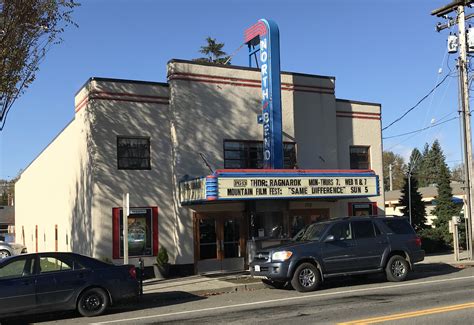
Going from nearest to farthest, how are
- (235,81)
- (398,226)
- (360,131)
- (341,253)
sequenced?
(341,253)
(398,226)
(235,81)
(360,131)

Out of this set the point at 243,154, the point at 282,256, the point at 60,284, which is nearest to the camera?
the point at 60,284

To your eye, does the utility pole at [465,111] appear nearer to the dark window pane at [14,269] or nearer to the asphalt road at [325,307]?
the asphalt road at [325,307]

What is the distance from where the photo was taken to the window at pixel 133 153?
18.3 meters

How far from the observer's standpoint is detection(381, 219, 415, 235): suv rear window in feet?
49.3

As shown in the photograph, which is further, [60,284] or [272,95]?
[272,95]

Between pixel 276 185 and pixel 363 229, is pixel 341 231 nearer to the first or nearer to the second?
pixel 363 229

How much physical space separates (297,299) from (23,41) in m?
11.4

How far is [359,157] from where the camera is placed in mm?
22875

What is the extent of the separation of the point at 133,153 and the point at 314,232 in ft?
23.7

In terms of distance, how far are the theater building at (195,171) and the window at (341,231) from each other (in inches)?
132

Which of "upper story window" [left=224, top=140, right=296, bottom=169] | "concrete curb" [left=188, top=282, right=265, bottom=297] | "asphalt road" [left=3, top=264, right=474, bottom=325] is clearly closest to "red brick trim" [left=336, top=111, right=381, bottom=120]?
"upper story window" [left=224, top=140, right=296, bottom=169]

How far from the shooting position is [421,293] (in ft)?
39.8

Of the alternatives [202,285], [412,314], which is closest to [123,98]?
[202,285]

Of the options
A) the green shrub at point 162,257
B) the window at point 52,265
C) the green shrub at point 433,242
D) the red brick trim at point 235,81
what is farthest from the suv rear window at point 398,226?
the green shrub at point 433,242
